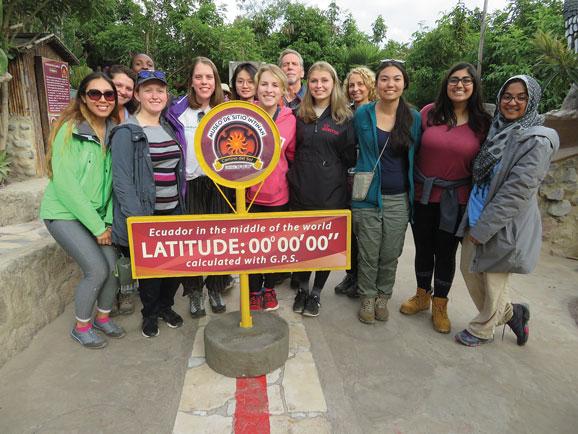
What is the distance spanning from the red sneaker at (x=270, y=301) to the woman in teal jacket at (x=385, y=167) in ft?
2.63

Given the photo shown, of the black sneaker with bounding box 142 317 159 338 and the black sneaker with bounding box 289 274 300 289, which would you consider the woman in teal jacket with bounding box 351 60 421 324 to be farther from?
the black sneaker with bounding box 142 317 159 338

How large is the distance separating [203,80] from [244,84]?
21.9 inches

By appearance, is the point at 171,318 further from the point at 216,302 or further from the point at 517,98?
the point at 517,98

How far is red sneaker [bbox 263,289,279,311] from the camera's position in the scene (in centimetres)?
359

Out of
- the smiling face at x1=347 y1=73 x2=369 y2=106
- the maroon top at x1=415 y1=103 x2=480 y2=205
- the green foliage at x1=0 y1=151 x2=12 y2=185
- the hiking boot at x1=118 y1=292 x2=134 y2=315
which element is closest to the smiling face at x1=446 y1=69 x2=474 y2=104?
the maroon top at x1=415 y1=103 x2=480 y2=205

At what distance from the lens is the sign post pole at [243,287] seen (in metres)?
2.61

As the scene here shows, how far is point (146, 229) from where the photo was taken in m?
2.42

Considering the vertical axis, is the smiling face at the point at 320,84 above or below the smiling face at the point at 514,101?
above

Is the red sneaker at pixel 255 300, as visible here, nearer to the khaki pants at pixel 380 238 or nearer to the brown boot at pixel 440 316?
the khaki pants at pixel 380 238

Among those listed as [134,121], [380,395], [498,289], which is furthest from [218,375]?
[498,289]

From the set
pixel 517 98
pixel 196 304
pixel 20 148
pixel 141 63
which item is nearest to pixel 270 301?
pixel 196 304

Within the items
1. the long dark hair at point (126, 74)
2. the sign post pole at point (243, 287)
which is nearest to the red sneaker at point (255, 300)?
the sign post pole at point (243, 287)

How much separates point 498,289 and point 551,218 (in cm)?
294

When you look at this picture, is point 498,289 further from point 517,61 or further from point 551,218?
point 517,61
